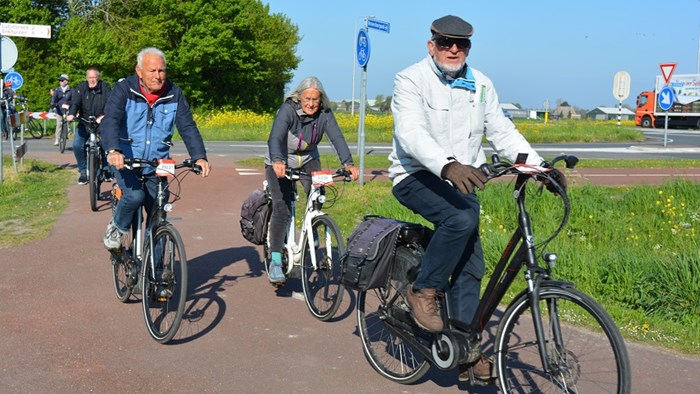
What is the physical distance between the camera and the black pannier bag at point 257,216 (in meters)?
7.40

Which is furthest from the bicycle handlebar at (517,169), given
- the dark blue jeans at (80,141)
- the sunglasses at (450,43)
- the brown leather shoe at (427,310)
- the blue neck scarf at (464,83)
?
the dark blue jeans at (80,141)

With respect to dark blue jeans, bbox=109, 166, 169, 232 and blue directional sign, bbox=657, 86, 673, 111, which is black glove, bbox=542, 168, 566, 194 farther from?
blue directional sign, bbox=657, 86, 673, 111

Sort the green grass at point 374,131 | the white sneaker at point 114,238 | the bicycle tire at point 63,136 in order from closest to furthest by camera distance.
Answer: the white sneaker at point 114,238, the bicycle tire at point 63,136, the green grass at point 374,131

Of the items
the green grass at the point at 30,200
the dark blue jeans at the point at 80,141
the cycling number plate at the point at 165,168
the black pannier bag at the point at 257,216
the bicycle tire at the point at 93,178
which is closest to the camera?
the cycling number plate at the point at 165,168

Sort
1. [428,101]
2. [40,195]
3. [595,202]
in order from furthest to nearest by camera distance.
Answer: [40,195] → [595,202] → [428,101]

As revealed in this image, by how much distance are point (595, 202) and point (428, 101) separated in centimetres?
706

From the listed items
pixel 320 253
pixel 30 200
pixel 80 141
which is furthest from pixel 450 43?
pixel 80 141

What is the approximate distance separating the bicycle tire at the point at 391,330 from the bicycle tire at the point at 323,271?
37.4 inches

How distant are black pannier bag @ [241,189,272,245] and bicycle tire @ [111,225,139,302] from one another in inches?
45.0

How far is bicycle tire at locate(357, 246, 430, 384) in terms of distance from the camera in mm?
4895

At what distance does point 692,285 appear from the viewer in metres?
6.64

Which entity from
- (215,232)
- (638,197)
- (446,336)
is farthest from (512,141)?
(638,197)

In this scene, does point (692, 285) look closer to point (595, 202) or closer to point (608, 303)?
point (608, 303)

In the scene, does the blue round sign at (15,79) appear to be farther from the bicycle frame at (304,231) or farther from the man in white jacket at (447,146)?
the man in white jacket at (447,146)
